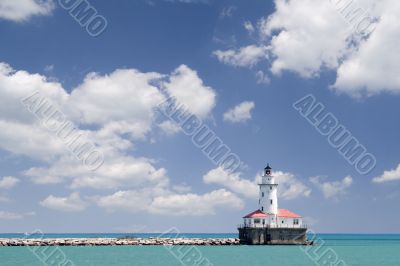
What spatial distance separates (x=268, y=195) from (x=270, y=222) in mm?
4298

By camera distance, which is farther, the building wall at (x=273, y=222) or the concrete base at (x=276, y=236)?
the concrete base at (x=276, y=236)

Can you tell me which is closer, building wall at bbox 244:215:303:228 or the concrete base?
building wall at bbox 244:215:303:228

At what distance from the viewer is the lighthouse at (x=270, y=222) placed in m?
88.8

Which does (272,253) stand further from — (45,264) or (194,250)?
(45,264)

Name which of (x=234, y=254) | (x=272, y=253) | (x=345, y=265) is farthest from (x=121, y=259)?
(x=345, y=265)

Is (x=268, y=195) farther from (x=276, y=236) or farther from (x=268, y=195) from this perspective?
(x=276, y=236)

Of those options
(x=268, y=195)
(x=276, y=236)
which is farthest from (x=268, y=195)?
(x=276, y=236)

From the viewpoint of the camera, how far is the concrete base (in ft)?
292

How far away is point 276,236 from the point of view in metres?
89.1

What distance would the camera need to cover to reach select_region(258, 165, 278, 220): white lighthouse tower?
89.2m

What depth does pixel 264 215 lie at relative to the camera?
8900cm

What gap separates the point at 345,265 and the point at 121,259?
2622 cm

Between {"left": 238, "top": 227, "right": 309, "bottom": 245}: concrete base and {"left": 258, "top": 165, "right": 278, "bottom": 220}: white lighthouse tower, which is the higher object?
{"left": 258, "top": 165, "right": 278, "bottom": 220}: white lighthouse tower

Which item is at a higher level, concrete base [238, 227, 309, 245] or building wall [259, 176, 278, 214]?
building wall [259, 176, 278, 214]
